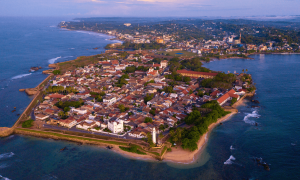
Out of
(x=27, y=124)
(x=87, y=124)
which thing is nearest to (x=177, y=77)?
(x=87, y=124)

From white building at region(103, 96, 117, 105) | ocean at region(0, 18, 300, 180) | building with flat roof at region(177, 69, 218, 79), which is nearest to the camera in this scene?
ocean at region(0, 18, 300, 180)

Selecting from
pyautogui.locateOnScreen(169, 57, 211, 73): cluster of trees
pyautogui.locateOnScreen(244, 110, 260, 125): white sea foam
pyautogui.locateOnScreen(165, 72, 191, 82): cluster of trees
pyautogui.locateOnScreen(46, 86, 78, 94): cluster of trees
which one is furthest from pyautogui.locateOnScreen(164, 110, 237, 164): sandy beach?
pyautogui.locateOnScreen(169, 57, 211, 73): cluster of trees

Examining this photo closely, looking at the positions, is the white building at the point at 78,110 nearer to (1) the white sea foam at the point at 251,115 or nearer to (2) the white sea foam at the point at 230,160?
(2) the white sea foam at the point at 230,160

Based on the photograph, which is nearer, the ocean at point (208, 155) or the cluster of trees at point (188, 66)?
the ocean at point (208, 155)

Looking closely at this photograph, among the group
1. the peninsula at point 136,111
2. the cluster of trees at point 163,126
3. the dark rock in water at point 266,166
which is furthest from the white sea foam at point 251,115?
the cluster of trees at point 163,126

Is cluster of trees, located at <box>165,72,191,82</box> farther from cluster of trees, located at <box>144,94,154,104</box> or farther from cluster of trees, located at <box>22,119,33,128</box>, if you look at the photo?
cluster of trees, located at <box>22,119,33,128</box>

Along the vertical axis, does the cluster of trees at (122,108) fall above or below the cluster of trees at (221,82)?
below

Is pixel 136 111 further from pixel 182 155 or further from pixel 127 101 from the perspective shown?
pixel 182 155
